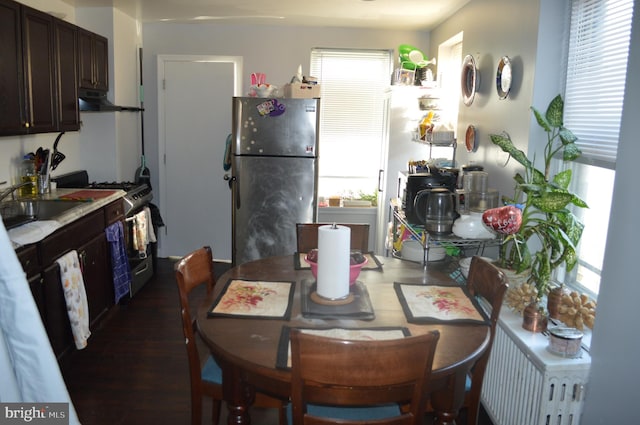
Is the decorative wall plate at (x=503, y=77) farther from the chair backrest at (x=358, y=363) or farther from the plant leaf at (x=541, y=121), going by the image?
the chair backrest at (x=358, y=363)

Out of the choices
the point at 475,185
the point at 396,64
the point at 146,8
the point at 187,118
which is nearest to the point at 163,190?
the point at 187,118

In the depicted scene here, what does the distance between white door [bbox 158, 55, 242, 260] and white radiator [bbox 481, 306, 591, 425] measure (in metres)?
3.46

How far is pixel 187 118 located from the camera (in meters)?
5.12

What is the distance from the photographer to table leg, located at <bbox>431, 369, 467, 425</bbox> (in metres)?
1.70

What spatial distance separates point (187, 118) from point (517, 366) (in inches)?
155

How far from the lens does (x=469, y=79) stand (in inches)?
144

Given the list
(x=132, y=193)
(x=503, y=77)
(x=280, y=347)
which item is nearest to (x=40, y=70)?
(x=132, y=193)

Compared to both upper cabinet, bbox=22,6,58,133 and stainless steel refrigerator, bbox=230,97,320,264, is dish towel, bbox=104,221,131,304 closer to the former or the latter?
upper cabinet, bbox=22,6,58,133

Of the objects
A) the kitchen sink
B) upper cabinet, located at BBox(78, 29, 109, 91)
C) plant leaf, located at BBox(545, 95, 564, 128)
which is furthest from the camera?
upper cabinet, located at BBox(78, 29, 109, 91)

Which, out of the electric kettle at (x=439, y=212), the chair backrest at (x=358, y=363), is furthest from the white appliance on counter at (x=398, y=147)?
the chair backrest at (x=358, y=363)

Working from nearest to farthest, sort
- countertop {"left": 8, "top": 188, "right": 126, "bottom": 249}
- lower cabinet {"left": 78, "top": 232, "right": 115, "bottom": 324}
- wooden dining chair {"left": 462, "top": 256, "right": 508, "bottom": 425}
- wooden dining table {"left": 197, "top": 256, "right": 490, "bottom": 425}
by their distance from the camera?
wooden dining table {"left": 197, "top": 256, "right": 490, "bottom": 425} < wooden dining chair {"left": 462, "top": 256, "right": 508, "bottom": 425} < countertop {"left": 8, "top": 188, "right": 126, "bottom": 249} < lower cabinet {"left": 78, "top": 232, "right": 115, "bottom": 324}

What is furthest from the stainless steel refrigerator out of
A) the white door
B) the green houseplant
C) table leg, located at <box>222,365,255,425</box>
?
table leg, located at <box>222,365,255,425</box>

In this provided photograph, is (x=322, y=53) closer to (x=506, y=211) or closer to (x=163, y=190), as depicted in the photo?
(x=163, y=190)

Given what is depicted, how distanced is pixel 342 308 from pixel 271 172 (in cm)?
259
